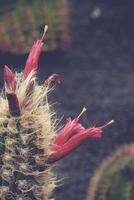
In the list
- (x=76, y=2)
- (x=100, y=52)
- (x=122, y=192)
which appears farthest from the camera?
(x=76, y=2)

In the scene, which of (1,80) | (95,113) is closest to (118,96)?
(95,113)

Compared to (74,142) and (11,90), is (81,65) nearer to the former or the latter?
(74,142)

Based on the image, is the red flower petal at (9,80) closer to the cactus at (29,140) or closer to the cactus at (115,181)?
the cactus at (29,140)

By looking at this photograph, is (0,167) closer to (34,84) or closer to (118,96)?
(34,84)

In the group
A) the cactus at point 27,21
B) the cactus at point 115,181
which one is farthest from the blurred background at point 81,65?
the cactus at point 115,181

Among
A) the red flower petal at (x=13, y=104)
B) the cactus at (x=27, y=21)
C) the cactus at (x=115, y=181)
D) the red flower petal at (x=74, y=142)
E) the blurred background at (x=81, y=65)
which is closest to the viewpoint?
the red flower petal at (x=13, y=104)

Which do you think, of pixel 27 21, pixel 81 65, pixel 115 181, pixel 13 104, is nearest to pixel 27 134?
pixel 13 104

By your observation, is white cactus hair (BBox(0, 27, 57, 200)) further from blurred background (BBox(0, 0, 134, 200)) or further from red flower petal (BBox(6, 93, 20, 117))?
blurred background (BBox(0, 0, 134, 200))

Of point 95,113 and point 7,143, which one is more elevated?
point 95,113
